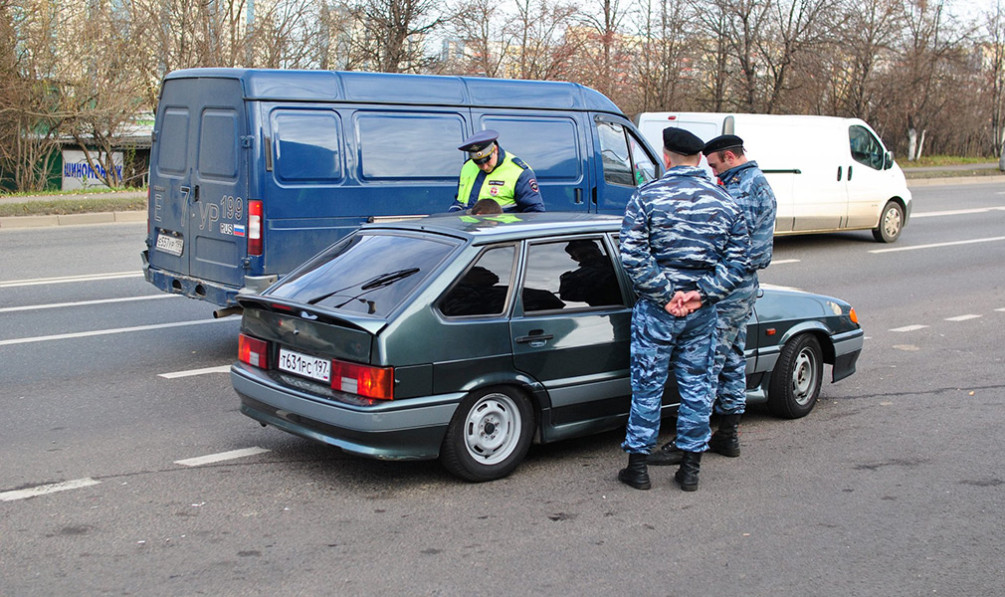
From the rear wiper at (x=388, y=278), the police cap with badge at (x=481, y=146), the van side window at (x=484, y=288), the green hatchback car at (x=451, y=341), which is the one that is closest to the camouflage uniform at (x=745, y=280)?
the green hatchback car at (x=451, y=341)

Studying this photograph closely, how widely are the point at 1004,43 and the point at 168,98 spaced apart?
52112 mm

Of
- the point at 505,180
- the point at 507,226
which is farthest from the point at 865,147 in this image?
the point at 507,226

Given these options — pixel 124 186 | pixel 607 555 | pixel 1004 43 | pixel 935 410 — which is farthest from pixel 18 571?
pixel 1004 43

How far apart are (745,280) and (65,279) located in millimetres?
8657

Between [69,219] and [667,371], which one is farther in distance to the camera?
[69,219]

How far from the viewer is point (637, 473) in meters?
5.23

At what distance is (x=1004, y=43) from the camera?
51.5 m

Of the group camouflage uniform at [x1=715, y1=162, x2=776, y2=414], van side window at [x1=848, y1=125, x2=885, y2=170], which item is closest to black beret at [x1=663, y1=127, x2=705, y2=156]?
camouflage uniform at [x1=715, y1=162, x2=776, y2=414]

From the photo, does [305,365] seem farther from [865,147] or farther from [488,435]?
[865,147]

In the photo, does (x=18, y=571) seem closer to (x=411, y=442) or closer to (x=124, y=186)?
(x=411, y=442)

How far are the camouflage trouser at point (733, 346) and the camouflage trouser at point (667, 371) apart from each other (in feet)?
1.26

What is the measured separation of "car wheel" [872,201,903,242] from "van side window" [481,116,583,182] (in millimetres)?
8732

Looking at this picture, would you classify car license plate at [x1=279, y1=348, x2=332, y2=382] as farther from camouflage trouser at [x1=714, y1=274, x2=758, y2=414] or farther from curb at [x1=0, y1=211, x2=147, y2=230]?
curb at [x1=0, y1=211, x2=147, y2=230]

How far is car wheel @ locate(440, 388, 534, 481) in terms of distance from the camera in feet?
16.6
